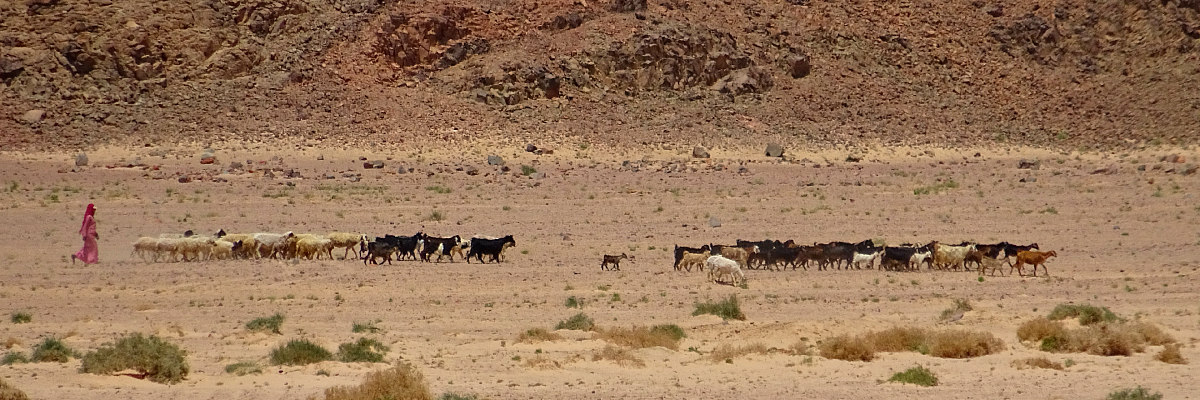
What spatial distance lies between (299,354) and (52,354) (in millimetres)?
2695

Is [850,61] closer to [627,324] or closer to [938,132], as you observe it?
[938,132]

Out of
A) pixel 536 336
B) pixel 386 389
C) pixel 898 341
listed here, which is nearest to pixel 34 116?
pixel 536 336

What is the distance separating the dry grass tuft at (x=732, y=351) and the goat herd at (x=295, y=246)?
1032cm

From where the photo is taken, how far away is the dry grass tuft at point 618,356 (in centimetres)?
1616

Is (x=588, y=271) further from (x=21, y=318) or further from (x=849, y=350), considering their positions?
(x=21, y=318)

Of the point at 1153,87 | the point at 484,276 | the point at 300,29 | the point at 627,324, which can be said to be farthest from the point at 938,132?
the point at 627,324

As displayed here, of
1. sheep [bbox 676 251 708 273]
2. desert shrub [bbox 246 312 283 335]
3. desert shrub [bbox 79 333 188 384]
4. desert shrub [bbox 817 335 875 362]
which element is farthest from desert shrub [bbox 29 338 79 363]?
sheep [bbox 676 251 708 273]

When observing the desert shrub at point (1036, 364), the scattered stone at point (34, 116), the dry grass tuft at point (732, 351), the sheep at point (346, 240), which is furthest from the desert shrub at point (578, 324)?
the scattered stone at point (34, 116)

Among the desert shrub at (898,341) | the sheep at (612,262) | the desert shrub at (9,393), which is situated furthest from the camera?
the sheep at (612,262)

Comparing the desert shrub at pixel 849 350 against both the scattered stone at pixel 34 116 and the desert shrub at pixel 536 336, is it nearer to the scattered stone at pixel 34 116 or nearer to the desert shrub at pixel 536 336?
the desert shrub at pixel 536 336

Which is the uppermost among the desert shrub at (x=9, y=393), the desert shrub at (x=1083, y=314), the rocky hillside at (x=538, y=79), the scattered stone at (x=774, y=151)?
the rocky hillside at (x=538, y=79)

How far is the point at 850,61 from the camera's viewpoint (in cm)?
5162

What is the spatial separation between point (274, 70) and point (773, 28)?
1768 centimetres

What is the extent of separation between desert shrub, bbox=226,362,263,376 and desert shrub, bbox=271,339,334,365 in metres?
0.28
